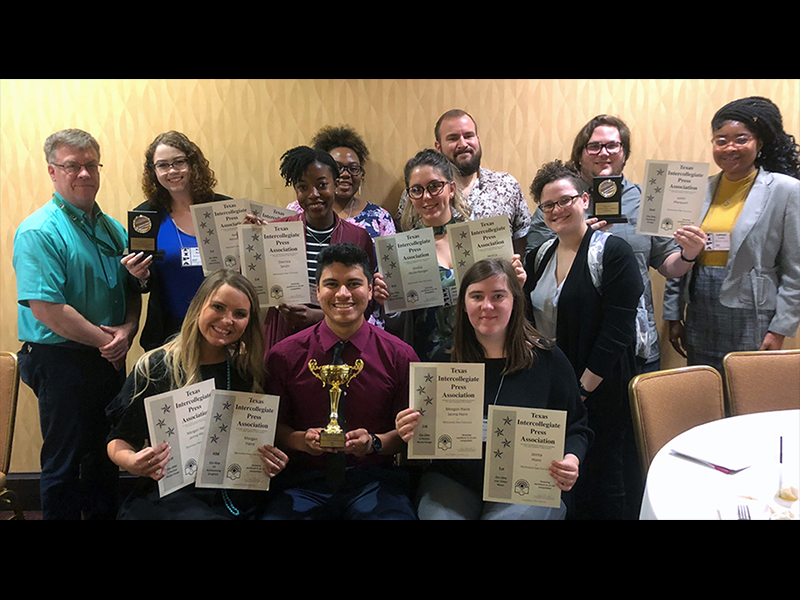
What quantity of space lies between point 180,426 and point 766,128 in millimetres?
2841

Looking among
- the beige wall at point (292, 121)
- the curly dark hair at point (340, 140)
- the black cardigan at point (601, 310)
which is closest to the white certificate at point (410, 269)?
the black cardigan at point (601, 310)

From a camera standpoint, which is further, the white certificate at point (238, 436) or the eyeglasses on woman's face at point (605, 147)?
the eyeglasses on woman's face at point (605, 147)

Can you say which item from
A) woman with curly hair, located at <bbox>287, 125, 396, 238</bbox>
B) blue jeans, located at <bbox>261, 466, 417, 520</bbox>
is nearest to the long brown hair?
blue jeans, located at <bbox>261, 466, 417, 520</bbox>

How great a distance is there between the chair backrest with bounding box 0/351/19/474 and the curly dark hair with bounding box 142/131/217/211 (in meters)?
0.92

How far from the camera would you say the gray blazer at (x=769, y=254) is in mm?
2723

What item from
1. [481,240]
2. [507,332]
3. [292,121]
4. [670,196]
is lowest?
[507,332]

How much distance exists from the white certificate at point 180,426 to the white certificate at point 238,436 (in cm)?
4

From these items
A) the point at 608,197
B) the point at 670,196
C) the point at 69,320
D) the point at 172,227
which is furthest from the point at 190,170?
the point at 670,196

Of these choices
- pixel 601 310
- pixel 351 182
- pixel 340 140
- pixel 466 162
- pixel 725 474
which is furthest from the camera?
pixel 340 140

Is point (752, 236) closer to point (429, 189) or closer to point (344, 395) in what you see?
point (429, 189)

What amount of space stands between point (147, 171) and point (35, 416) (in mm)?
1854

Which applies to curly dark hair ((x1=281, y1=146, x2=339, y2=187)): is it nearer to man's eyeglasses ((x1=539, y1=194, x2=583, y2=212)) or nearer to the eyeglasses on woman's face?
man's eyeglasses ((x1=539, y1=194, x2=583, y2=212))

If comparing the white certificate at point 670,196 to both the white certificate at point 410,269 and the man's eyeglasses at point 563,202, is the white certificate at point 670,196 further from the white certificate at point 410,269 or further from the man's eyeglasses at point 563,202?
the white certificate at point 410,269

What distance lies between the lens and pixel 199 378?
2104 mm
